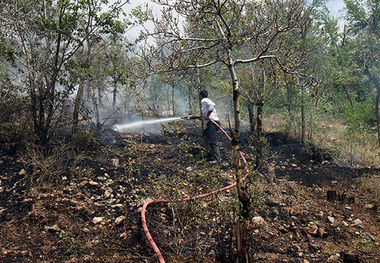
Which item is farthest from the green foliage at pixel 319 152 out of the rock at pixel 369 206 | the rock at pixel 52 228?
the rock at pixel 52 228

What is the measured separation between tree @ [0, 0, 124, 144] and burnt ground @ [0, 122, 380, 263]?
108 cm

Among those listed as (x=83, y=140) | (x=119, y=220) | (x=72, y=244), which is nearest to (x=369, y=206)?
(x=119, y=220)

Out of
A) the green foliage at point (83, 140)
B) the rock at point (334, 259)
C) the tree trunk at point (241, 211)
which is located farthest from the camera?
the green foliage at point (83, 140)

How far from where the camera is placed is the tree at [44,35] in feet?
16.4

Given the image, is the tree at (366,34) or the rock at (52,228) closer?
the rock at (52,228)

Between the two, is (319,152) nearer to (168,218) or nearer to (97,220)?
(168,218)

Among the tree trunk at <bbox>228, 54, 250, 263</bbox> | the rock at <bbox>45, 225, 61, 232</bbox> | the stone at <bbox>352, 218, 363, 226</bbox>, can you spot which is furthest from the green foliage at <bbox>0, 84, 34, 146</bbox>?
the stone at <bbox>352, 218, 363, 226</bbox>

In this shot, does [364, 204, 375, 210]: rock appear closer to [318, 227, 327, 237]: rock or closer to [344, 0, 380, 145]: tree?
[318, 227, 327, 237]: rock

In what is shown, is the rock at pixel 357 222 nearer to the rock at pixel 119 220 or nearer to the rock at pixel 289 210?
the rock at pixel 289 210

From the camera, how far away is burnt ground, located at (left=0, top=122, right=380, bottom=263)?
2.66m

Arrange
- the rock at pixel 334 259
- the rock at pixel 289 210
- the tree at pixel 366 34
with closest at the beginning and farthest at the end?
the rock at pixel 334 259 < the rock at pixel 289 210 < the tree at pixel 366 34

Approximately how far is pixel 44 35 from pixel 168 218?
4.83 metres

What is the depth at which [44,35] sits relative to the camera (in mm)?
5410

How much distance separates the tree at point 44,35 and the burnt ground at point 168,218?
1080 mm
